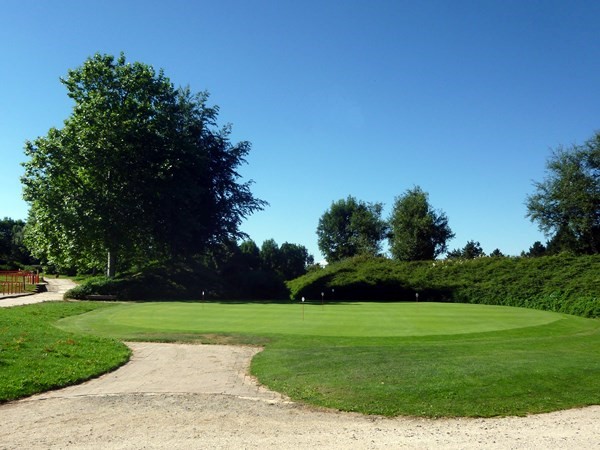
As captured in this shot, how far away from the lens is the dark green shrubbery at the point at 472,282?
33094mm

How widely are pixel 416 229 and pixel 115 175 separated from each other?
3752 cm

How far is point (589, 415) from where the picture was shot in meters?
8.76

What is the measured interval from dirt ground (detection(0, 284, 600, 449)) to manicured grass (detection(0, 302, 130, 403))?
0.56m

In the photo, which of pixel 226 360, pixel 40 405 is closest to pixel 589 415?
pixel 226 360

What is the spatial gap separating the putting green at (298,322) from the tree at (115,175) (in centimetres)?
1558

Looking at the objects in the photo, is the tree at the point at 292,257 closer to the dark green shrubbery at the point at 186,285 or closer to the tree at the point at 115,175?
the dark green shrubbery at the point at 186,285

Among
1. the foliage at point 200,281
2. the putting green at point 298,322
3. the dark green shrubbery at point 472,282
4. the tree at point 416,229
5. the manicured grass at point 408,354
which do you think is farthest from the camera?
the tree at point 416,229

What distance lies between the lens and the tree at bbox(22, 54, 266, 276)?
1553 inches

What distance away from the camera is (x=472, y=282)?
3891 cm

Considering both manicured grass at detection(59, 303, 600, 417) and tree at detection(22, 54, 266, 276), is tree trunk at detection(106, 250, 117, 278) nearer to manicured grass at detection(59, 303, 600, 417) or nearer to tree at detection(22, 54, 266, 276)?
tree at detection(22, 54, 266, 276)

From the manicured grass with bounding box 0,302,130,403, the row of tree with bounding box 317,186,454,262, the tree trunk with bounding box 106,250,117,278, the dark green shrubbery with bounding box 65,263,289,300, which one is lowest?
the manicured grass with bounding box 0,302,130,403

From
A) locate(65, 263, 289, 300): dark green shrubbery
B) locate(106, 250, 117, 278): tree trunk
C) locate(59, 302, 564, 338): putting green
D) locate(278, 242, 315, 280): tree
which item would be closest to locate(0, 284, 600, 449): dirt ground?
locate(59, 302, 564, 338): putting green

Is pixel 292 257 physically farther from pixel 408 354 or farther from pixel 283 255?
pixel 408 354

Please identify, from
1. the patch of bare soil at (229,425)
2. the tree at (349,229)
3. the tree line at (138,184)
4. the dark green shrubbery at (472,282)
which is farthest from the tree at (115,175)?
the tree at (349,229)
